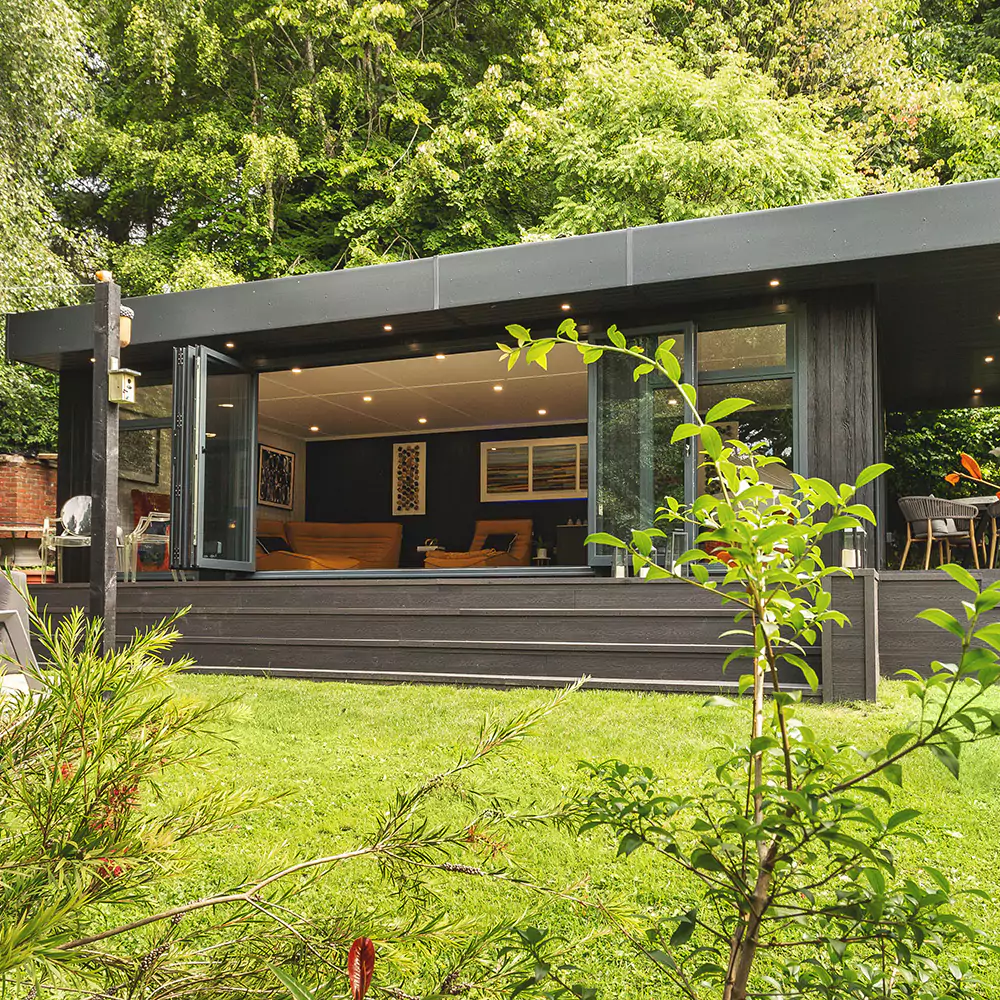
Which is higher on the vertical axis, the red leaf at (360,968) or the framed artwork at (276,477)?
the framed artwork at (276,477)

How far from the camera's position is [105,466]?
5027 mm

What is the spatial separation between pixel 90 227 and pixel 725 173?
11943 mm

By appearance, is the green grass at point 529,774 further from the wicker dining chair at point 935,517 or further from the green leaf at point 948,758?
the wicker dining chair at point 935,517

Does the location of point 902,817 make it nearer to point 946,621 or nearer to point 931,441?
point 946,621

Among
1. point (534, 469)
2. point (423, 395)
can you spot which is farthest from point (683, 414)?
point (534, 469)

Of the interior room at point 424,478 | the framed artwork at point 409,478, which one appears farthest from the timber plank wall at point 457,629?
the framed artwork at point 409,478

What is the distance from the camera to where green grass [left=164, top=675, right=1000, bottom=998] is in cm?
266

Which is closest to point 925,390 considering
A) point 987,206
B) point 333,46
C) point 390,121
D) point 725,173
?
point 725,173

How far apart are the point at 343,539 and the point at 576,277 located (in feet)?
25.8

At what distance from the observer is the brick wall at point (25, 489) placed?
15086mm

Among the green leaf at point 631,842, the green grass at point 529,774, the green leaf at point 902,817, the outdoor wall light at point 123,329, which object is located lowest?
the green grass at point 529,774

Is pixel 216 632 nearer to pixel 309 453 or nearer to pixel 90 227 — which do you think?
pixel 309 453

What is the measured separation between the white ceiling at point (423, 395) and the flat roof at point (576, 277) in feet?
4.12

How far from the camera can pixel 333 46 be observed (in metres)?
16.4
